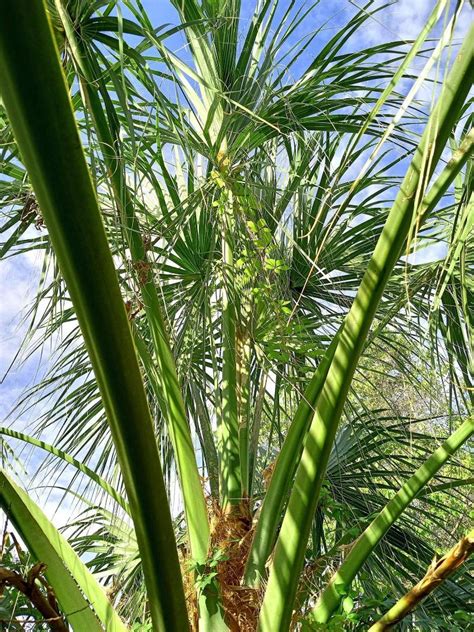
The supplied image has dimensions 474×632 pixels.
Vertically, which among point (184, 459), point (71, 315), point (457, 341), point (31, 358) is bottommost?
point (184, 459)

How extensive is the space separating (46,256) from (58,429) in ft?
4.63

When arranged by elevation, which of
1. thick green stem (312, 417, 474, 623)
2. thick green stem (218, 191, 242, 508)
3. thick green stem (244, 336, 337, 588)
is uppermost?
thick green stem (218, 191, 242, 508)

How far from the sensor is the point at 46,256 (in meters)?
1.92

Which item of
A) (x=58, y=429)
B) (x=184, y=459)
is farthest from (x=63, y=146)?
(x=58, y=429)

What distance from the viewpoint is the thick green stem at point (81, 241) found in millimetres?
794

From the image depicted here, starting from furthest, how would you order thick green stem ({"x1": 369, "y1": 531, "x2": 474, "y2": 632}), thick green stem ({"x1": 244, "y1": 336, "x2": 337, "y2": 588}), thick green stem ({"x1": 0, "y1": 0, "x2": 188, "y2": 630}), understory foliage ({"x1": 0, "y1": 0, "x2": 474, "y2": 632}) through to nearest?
thick green stem ({"x1": 244, "y1": 336, "x2": 337, "y2": 588}) → thick green stem ({"x1": 369, "y1": 531, "x2": 474, "y2": 632}) → understory foliage ({"x1": 0, "y1": 0, "x2": 474, "y2": 632}) → thick green stem ({"x1": 0, "y1": 0, "x2": 188, "y2": 630})

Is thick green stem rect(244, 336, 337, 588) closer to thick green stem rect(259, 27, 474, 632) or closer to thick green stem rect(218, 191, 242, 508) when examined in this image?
thick green stem rect(218, 191, 242, 508)

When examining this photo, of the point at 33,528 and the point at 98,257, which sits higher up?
the point at 98,257

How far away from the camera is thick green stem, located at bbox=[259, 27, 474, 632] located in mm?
1333

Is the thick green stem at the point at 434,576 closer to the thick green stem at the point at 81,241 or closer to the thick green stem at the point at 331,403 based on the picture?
the thick green stem at the point at 331,403

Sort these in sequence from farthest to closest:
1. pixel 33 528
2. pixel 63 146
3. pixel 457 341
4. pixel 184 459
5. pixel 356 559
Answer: pixel 457 341, pixel 184 459, pixel 356 559, pixel 33 528, pixel 63 146

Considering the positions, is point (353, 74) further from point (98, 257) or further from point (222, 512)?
point (98, 257)

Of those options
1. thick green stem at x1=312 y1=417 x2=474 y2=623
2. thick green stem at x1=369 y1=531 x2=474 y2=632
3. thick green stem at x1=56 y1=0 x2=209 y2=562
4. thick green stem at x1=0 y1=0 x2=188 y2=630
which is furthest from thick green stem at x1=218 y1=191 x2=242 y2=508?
thick green stem at x1=0 y1=0 x2=188 y2=630

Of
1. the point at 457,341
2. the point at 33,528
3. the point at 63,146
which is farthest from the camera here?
the point at 457,341
